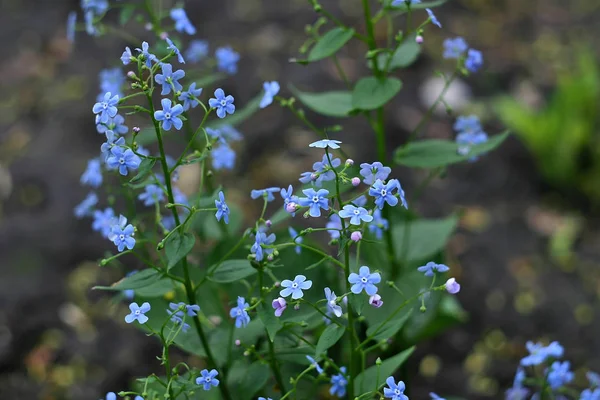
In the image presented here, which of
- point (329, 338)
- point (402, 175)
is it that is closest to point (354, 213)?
point (329, 338)

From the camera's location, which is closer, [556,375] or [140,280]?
[140,280]

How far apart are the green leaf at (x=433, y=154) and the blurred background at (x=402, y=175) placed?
1.14 metres

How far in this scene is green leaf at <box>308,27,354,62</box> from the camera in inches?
103

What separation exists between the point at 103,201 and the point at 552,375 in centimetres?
270

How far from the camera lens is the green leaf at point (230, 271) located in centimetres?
226

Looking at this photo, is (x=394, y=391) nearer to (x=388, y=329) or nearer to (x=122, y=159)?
(x=388, y=329)

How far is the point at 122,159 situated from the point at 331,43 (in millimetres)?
949

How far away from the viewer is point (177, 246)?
214 centimetres

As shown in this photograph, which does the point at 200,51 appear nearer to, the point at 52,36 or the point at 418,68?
the point at 418,68

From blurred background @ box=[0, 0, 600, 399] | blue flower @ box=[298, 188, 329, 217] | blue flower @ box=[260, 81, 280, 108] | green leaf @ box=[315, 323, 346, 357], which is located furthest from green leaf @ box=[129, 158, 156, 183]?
blurred background @ box=[0, 0, 600, 399]

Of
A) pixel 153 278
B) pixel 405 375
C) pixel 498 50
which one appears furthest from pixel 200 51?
pixel 498 50

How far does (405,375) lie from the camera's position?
3.12m

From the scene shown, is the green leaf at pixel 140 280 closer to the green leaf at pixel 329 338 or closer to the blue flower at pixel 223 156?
the green leaf at pixel 329 338

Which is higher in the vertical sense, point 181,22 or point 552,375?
point 181,22
